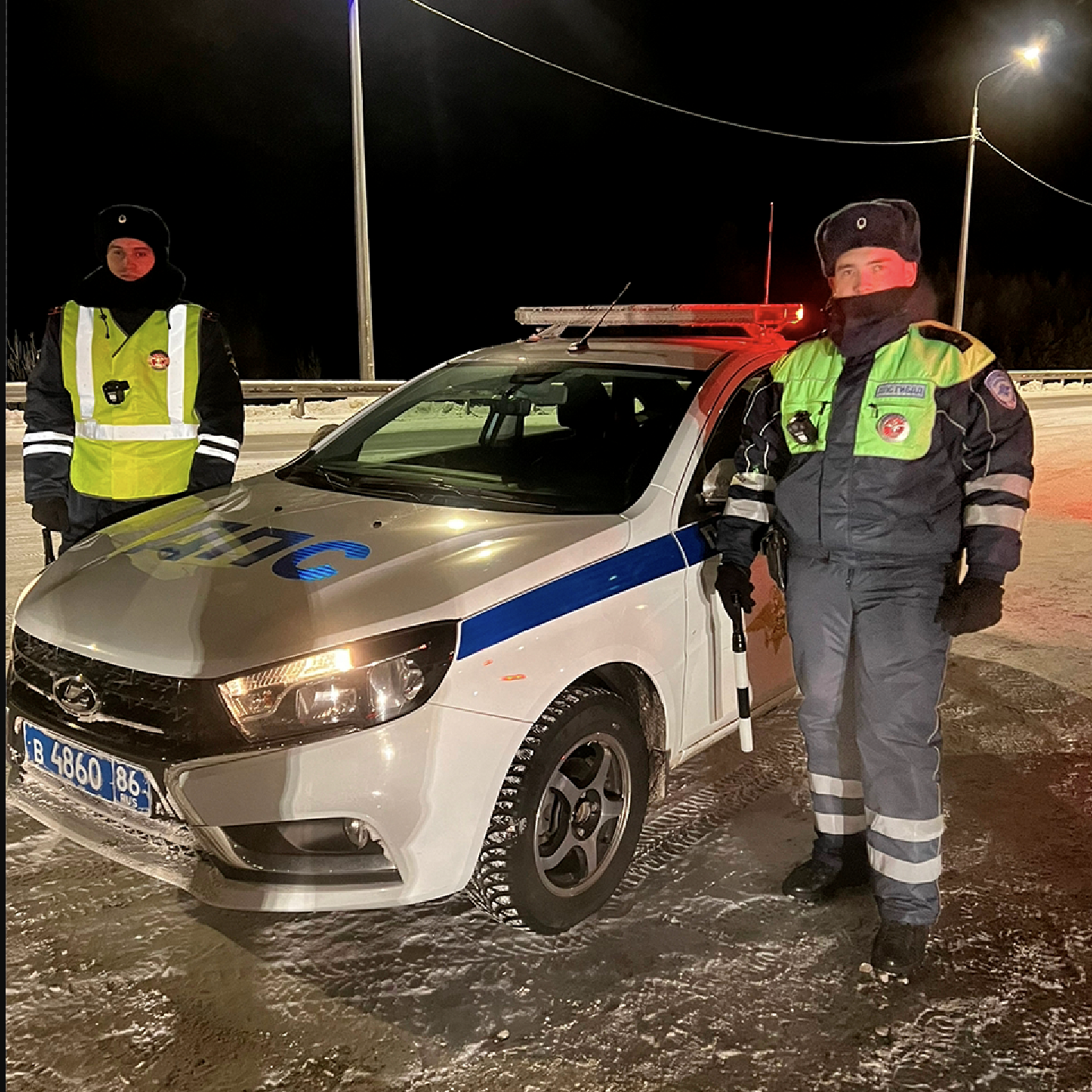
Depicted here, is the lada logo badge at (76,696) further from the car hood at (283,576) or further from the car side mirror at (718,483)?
the car side mirror at (718,483)

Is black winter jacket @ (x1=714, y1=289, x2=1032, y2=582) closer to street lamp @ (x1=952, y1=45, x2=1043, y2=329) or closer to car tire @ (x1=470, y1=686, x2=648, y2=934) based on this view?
car tire @ (x1=470, y1=686, x2=648, y2=934)

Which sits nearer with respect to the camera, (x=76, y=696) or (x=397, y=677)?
(x=397, y=677)

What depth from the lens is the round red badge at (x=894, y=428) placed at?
284 centimetres

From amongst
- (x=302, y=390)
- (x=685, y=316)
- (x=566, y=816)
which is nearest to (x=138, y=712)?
(x=566, y=816)

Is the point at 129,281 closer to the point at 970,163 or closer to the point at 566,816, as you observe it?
the point at 566,816

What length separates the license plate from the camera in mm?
2668

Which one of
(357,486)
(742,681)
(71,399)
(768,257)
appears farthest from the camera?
(768,257)

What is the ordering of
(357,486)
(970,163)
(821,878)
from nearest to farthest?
(821,878) < (357,486) < (970,163)

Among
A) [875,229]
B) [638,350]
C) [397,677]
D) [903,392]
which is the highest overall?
[875,229]

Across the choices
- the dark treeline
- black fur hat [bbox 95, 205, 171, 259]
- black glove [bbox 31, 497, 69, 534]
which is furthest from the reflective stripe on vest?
the dark treeline

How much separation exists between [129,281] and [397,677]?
220 cm

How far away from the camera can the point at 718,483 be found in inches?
140

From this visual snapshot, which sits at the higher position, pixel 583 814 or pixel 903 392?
pixel 903 392

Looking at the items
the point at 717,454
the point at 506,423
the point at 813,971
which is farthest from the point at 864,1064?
the point at 506,423
